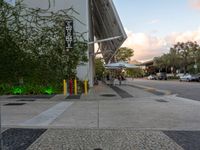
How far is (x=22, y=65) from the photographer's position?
3387 millimetres

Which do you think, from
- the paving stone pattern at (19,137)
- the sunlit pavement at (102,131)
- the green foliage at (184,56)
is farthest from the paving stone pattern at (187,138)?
the green foliage at (184,56)

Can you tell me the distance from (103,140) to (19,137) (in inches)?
74.7

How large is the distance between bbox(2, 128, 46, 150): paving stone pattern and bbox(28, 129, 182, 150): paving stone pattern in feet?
0.56

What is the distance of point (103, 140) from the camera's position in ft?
19.1

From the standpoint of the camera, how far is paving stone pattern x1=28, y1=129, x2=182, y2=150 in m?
5.30

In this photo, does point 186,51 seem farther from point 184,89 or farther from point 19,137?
point 19,137

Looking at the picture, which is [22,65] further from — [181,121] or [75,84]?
[75,84]

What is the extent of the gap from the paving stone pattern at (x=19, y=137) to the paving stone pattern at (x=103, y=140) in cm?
17

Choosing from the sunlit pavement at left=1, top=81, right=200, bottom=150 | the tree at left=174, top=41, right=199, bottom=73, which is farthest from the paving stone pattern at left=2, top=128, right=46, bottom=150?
the tree at left=174, top=41, right=199, bottom=73

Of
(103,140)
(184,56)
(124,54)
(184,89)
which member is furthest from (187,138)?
(124,54)

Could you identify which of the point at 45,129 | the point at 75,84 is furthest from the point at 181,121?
the point at 75,84

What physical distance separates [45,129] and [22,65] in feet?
12.9

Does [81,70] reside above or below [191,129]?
above

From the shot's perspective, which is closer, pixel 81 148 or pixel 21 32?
pixel 21 32
